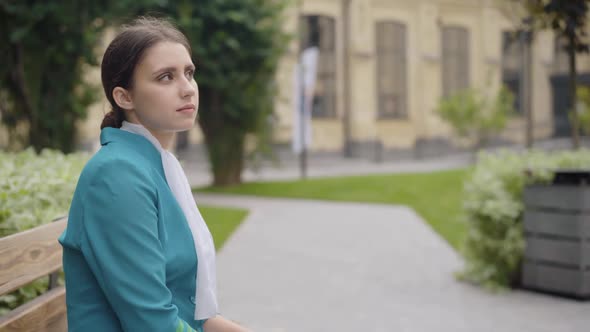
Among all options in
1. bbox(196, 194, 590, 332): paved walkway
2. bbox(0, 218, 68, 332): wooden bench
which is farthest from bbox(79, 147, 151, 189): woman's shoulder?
bbox(196, 194, 590, 332): paved walkway

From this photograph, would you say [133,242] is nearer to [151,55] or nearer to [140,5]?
[151,55]

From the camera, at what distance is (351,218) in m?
11.8

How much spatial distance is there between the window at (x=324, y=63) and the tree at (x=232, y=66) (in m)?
15.0

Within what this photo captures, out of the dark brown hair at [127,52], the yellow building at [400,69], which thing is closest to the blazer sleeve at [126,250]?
the dark brown hair at [127,52]

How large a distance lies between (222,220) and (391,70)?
26.1 meters

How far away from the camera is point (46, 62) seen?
1120cm

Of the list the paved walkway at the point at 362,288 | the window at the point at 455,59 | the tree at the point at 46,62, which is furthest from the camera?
the window at the point at 455,59

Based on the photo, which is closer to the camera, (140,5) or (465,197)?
(465,197)

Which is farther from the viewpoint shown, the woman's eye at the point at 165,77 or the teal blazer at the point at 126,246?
the woman's eye at the point at 165,77

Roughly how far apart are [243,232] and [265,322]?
4.92 m

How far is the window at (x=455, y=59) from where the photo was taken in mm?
37938

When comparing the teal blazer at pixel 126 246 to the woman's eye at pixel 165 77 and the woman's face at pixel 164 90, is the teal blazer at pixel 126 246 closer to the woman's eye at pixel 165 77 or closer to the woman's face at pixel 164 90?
the woman's face at pixel 164 90

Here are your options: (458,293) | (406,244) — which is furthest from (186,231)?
(406,244)

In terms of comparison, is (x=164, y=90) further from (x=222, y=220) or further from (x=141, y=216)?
(x=222, y=220)
